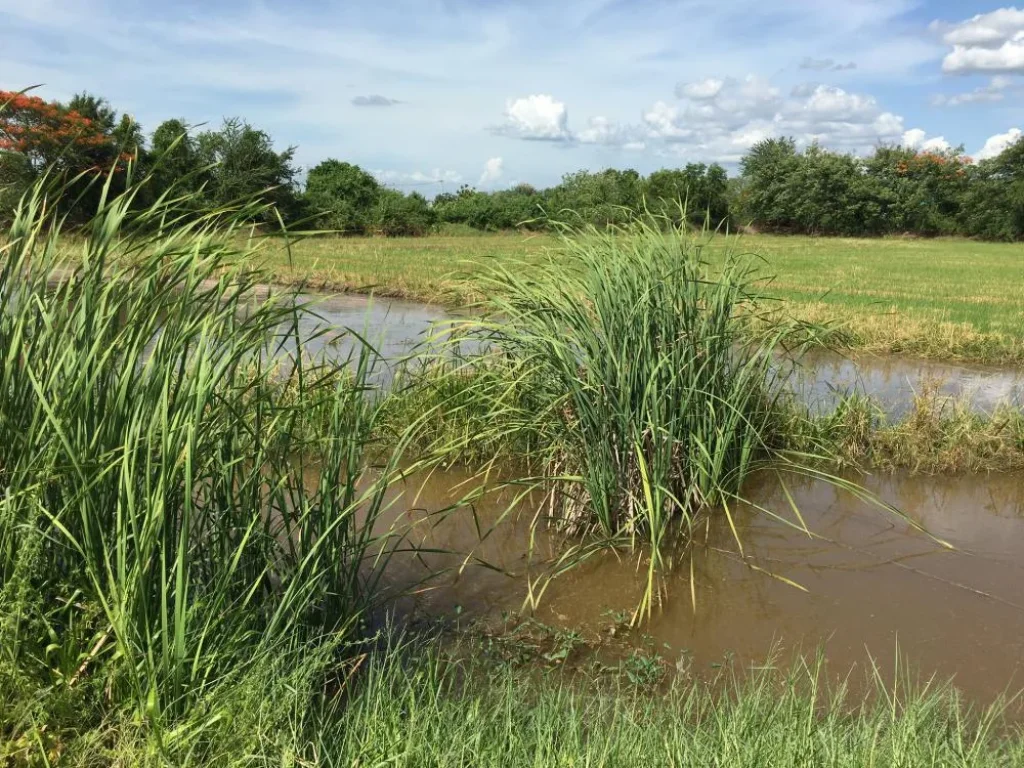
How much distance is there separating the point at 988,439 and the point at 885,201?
38.7 meters

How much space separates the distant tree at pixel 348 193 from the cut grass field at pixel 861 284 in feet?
12.2

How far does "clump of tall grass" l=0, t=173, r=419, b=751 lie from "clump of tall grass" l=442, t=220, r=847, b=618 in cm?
139

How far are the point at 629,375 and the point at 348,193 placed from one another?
29609mm

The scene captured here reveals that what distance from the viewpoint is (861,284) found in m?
15.2

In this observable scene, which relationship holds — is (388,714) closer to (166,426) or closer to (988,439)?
(166,426)

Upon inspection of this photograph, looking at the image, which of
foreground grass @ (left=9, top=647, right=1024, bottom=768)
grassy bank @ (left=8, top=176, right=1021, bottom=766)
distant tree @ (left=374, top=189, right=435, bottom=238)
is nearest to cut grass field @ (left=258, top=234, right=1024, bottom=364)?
grassy bank @ (left=8, top=176, right=1021, bottom=766)

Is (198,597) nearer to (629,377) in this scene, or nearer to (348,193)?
(629,377)

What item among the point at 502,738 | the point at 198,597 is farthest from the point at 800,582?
the point at 198,597

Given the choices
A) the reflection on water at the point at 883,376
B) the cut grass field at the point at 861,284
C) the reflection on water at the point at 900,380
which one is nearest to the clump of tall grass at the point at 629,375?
the cut grass field at the point at 861,284

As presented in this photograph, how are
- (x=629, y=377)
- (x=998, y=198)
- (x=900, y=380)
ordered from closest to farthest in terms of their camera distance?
(x=629, y=377) < (x=900, y=380) < (x=998, y=198)

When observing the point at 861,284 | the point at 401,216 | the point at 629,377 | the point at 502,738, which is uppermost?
the point at 401,216

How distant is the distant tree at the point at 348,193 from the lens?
93.1 ft

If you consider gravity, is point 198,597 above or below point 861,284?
below

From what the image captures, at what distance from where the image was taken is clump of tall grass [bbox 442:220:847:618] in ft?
11.3
